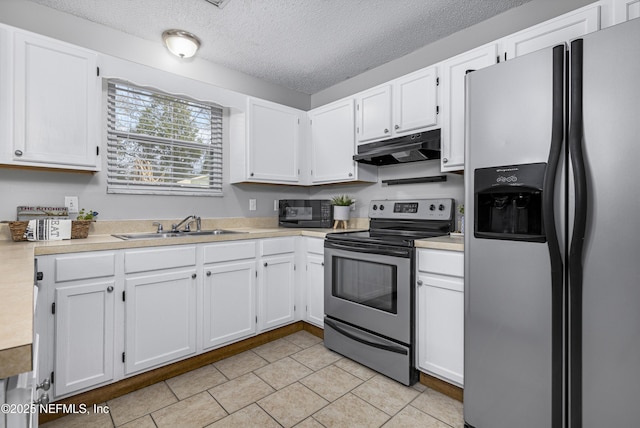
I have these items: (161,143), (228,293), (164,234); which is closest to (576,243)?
(228,293)

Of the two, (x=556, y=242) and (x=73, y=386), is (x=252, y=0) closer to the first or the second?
(x=556, y=242)

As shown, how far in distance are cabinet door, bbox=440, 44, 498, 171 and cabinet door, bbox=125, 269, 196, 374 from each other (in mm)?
1942

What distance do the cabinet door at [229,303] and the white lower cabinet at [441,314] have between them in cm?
128

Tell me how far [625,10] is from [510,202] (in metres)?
1.12

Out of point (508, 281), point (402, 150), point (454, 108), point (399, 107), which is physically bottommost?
point (508, 281)

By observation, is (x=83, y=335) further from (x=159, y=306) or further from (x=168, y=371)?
(x=168, y=371)

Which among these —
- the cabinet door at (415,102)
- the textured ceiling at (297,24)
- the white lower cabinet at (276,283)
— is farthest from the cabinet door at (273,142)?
the cabinet door at (415,102)

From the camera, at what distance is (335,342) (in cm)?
254

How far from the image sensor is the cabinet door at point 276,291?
2.67 metres

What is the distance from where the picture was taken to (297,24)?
2.45 m

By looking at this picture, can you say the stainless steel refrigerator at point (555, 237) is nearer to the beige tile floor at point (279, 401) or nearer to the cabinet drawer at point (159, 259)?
the beige tile floor at point (279, 401)

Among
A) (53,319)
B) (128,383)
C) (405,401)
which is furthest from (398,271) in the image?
(53,319)

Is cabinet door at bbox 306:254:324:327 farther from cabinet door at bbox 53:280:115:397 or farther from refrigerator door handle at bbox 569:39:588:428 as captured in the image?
refrigerator door handle at bbox 569:39:588:428

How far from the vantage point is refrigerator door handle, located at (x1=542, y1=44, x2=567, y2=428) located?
1375mm
